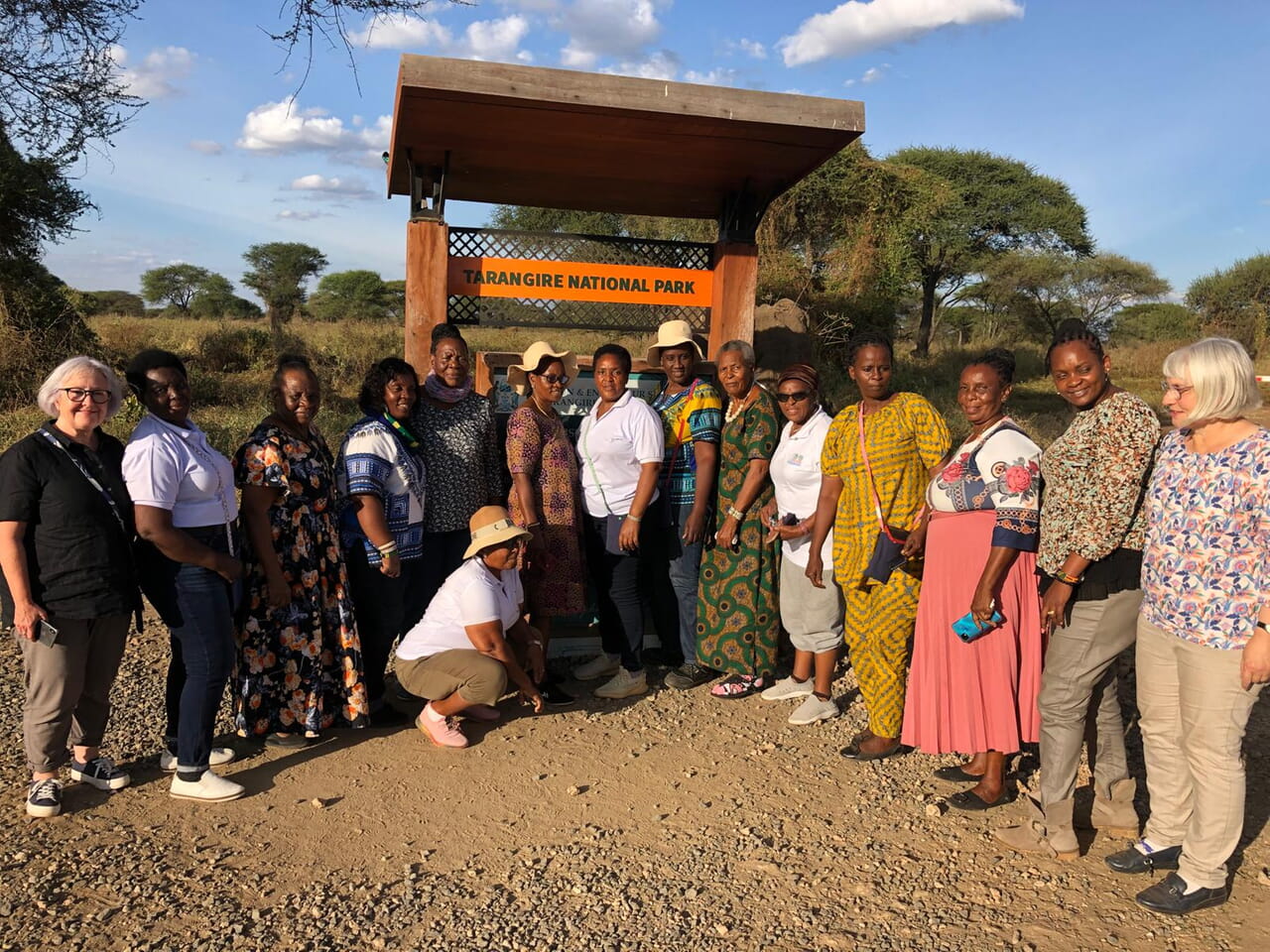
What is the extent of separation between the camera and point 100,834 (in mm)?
3102

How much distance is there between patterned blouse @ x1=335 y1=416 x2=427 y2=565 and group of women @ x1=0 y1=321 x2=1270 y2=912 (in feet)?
0.05

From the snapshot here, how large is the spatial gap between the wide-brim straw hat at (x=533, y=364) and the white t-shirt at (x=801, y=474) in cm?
107

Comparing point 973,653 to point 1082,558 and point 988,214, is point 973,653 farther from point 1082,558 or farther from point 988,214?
point 988,214

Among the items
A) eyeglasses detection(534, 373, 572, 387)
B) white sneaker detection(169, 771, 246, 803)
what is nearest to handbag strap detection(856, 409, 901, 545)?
eyeglasses detection(534, 373, 572, 387)

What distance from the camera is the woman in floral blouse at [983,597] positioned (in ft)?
10.5

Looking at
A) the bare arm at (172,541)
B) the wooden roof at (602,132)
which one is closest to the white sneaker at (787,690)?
the bare arm at (172,541)

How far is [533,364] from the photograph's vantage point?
13.7 ft

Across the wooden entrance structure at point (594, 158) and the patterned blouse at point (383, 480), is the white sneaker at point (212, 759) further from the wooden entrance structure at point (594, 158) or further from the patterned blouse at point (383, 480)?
the wooden entrance structure at point (594, 158)

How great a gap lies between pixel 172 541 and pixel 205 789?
974 millimetres

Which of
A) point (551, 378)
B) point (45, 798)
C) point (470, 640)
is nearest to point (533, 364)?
point (551, 378)

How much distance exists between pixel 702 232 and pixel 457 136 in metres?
12.3

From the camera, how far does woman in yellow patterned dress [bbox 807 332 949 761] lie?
3.64 meters

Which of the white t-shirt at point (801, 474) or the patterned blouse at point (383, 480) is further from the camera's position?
the white t-shirt at point (801, 474)

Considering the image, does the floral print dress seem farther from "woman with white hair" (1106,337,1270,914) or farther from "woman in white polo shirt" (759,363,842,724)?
"woman with white hair" (1106,337,1270,914)
